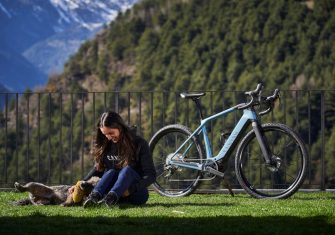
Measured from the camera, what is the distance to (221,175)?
7.82 m

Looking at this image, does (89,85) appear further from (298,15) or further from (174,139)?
(174,139)

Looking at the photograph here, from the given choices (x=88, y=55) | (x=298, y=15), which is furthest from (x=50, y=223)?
(x=88, y=55)

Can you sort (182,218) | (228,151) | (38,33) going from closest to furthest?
1. (182,218)
2. (228,151)
3. (38,33)

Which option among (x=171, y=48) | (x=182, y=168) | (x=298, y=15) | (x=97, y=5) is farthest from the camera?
(x=97, y=5)

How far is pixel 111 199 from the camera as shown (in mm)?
6570

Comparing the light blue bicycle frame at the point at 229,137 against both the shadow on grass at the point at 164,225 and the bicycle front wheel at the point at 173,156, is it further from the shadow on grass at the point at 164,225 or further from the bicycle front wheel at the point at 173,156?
the shadow on grass at the point at 164,225

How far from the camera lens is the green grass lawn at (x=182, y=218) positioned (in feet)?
17.3

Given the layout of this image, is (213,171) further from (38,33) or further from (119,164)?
(38,33)

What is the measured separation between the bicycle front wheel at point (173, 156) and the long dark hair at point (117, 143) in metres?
1.26

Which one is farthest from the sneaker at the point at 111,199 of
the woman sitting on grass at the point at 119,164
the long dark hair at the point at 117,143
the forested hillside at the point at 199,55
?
the forested hillside at the point at 199,55

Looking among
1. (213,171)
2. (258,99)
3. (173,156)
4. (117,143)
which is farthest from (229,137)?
(117,143)

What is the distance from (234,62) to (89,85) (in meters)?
25.9

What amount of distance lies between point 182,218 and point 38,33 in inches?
7355

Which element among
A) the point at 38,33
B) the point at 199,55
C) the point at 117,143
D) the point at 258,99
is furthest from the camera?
the point at 38,33
